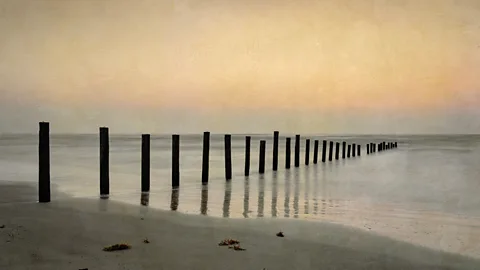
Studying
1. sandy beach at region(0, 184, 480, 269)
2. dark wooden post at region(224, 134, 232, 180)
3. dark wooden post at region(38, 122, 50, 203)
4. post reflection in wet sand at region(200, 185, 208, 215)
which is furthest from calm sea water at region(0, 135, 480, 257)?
dark wooden post at region(38, 122, 50, 203)

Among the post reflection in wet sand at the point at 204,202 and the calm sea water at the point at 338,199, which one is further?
the post reflection in wet sand at the point at 204,202

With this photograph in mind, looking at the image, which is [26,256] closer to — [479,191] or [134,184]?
[134,184]

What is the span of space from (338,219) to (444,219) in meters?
1.91

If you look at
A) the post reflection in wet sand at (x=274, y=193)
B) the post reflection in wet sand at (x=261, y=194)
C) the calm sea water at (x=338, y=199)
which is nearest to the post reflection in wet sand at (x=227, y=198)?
the calm sea water at (x=338, y=199)

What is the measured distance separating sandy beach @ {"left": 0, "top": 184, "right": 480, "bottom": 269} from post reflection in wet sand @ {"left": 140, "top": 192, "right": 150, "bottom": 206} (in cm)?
175

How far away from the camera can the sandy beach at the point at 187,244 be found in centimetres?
465

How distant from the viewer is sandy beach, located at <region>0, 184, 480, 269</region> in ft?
15.3

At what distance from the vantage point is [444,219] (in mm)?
8562

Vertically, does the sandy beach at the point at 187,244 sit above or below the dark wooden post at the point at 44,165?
below

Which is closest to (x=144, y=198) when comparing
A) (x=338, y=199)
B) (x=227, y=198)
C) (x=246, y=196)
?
(x=227, y=198)

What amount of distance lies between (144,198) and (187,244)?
521 centimetres

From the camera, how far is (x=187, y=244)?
217 inches

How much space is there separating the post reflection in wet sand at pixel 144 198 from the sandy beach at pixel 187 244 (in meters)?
Answer: 1.75

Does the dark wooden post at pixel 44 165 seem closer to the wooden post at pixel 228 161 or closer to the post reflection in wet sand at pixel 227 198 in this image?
the post reflection in wet sand at pixel 227 198
